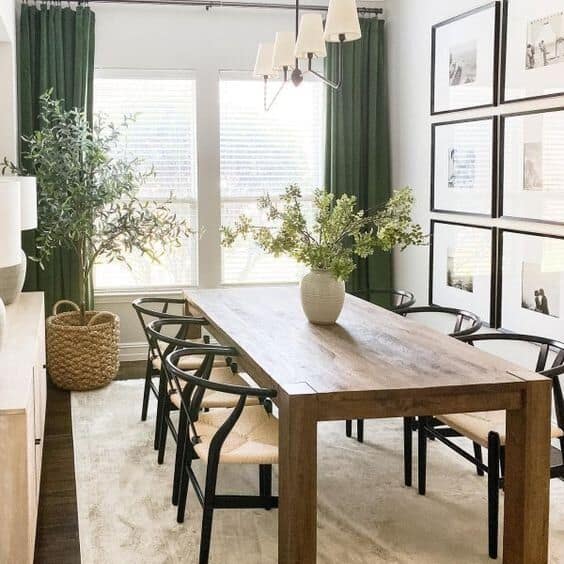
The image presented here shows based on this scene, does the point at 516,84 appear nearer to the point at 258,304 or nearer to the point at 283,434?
the point at 258,304

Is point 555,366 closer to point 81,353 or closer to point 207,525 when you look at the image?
point 207,525

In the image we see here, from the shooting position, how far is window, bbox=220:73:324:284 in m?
6.17

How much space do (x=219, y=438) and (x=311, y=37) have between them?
1.68 meters

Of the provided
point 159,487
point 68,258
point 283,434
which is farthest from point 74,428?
point 283,434

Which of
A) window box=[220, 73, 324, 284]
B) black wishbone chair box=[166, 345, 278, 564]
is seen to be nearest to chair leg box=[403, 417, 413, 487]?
black wishbone chair box=[166, 345, 278, 564]

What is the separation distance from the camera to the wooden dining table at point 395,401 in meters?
2.61

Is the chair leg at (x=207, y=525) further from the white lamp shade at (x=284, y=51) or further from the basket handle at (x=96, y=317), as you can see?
the basket handle at (x=96, y=317)

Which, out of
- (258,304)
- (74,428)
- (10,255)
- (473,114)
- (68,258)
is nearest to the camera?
(10,255)

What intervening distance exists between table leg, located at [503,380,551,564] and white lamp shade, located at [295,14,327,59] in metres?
1.62

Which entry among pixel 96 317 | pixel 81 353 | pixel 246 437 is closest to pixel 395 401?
pixel 246 437

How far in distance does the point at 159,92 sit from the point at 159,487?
323 cm

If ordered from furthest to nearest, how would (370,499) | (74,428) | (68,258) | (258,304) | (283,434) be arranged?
(68,258) < (74,428) < (258,304) < (370,499) < (283,434)

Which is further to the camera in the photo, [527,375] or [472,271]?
[472,271]

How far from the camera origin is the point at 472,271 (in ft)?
16.8
